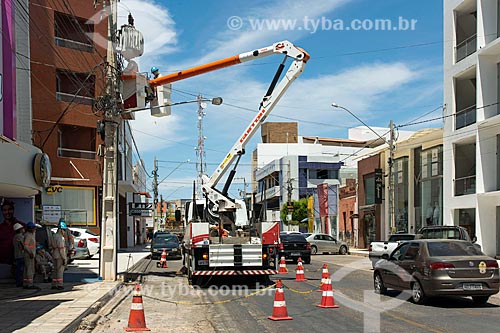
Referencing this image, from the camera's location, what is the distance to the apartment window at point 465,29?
1287 inches

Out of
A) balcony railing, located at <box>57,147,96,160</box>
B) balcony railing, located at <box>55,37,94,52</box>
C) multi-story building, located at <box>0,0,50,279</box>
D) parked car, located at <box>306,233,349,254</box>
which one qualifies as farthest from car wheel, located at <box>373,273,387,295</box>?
balcony railing, located at <box>55,37,94,52</box>

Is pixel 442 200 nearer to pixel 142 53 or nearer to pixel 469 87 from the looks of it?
pixel 469 87

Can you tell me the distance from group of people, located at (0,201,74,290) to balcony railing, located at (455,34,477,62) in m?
23.7

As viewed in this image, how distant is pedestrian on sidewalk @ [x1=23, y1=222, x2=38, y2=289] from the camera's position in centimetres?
1563

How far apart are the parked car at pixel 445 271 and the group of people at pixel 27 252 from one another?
852cm

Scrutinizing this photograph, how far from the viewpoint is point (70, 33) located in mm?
37656

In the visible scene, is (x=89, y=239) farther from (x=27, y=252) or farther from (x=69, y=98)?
(x=27, y=252)

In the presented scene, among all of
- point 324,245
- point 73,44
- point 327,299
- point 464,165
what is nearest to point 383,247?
point 464,165

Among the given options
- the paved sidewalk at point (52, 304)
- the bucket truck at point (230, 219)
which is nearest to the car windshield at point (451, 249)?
the bucket truck at point (230, 219)

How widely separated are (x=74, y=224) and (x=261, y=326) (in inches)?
1096

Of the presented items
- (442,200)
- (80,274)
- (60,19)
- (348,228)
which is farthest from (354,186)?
(80,274)

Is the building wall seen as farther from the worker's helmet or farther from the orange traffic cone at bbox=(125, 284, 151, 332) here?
the orange traffic cone at bbox=(125, 284, 151, 332)

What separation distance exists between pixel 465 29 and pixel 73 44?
2321cm

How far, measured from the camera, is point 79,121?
36.8 meters
